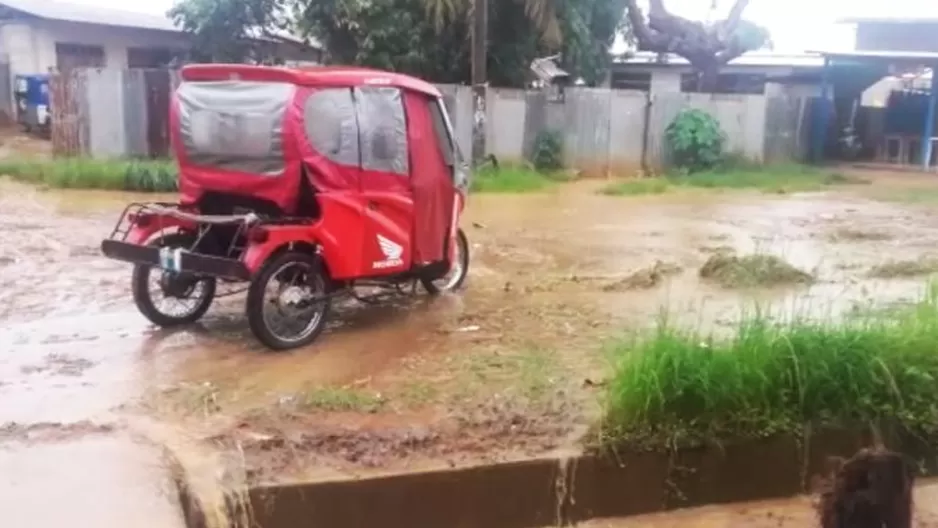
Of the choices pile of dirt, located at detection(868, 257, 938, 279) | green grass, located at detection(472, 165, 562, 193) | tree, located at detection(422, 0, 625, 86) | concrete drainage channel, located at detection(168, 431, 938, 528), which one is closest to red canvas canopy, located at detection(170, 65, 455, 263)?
concrete drainage channel, located at detection(168, 431, 938, 528)

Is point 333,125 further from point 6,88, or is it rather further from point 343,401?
point 6,88

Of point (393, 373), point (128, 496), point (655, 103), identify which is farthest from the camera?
point (655, 103)

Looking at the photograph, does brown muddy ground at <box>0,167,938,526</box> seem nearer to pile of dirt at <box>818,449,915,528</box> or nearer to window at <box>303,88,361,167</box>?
window at <box>303,88,361,167</box>

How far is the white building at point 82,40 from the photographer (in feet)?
82.1

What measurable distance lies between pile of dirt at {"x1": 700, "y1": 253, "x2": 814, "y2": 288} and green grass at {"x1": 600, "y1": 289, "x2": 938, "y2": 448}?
170 inches

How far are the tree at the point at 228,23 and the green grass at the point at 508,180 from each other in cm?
607

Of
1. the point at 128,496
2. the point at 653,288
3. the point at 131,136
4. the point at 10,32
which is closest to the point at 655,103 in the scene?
the point at 131,136

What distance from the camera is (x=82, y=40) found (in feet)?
84.9

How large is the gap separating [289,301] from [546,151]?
14100mm

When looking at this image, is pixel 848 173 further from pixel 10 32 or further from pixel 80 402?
pixel 80 402

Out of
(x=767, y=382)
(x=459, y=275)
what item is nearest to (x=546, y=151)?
(x=459, y=275)

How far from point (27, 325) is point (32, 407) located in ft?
7.69

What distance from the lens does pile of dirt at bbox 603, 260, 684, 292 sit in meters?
10.7

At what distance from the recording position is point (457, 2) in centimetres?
2084
